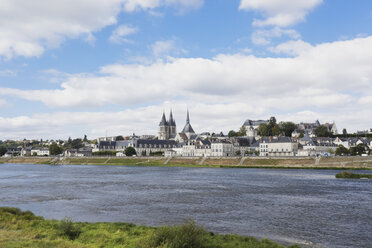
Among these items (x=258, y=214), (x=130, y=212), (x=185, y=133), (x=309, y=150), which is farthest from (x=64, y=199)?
(x=185, y=133)

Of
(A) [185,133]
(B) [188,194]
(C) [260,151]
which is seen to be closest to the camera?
(B) [188,194]

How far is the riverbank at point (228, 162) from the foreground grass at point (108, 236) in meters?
64.2

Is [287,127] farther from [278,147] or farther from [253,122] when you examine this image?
[253,122]

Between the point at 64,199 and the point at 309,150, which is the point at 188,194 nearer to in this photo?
the point at 64,199

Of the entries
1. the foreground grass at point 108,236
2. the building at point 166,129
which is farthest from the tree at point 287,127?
the foreground grass at point 108,236

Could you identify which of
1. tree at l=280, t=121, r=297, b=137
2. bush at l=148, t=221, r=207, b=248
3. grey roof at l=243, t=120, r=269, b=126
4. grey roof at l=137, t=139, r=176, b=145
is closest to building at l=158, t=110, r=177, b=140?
grey roof at l=137, t=139, r=176, b=145

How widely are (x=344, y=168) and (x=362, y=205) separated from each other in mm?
47921

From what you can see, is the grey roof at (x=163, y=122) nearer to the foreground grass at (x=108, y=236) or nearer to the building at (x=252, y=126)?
the building at (x=252, y=126)

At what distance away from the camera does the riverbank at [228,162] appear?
76938 millimetres

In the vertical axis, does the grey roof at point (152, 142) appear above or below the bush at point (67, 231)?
above

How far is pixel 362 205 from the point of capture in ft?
101

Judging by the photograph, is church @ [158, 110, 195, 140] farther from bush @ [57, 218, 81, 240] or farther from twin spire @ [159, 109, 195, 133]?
bush @ [57, 218, 81, 240]

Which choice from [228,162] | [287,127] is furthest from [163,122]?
[228,162]

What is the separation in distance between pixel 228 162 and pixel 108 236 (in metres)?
80.0
